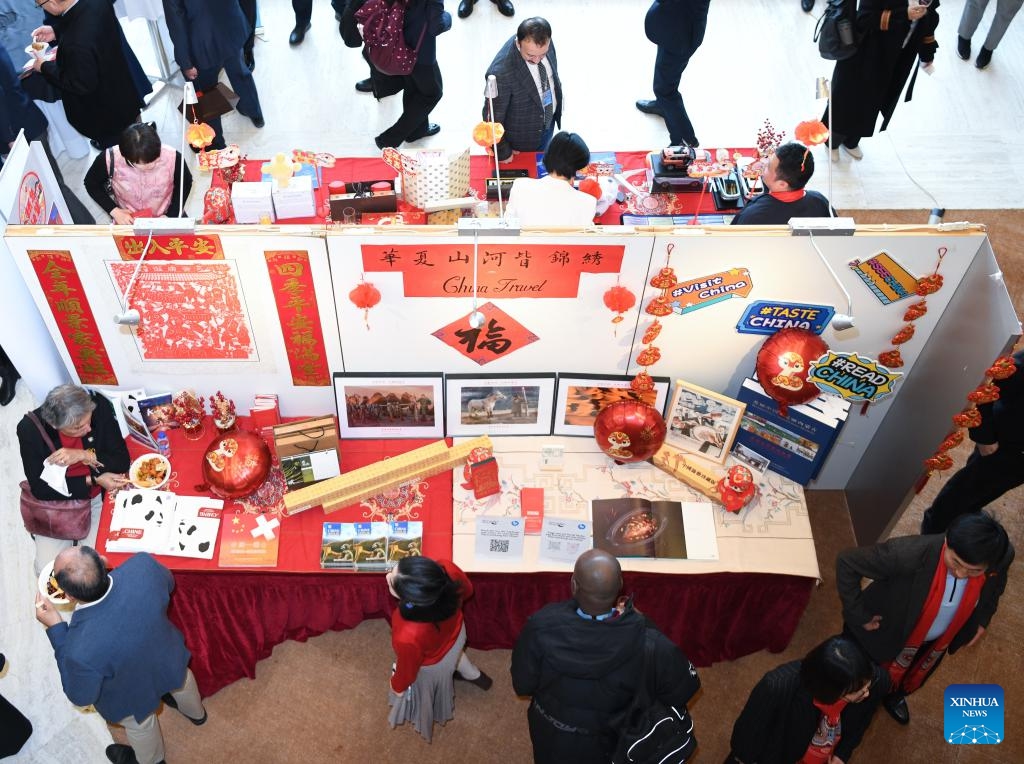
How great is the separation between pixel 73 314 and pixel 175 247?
0.56m

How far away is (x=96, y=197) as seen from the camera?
4301mm

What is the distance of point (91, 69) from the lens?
183 inches

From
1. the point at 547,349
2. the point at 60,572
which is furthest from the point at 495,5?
the point at 60,572

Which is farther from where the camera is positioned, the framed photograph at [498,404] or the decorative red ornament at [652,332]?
the framed photograph at [498,404]

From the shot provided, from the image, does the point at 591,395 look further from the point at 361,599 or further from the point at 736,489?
the point at 361,599

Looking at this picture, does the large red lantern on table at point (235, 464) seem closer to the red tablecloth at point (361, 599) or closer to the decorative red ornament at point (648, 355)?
the red tablecloth at point (361, 599)

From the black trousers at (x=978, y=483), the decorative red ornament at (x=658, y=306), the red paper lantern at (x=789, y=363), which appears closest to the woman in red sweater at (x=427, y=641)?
the decorative red ornament at (x=658, y=306)

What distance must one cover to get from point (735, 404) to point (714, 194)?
1432mm

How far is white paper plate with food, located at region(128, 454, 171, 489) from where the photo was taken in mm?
3459

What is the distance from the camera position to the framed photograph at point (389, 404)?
354 cm

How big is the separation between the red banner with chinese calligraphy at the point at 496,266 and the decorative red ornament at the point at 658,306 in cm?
21

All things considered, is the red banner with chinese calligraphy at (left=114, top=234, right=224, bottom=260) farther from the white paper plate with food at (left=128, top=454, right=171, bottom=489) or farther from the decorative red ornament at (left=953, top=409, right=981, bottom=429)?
the decorative red ornament at (left=953, top=409, right=981, bottom=429)

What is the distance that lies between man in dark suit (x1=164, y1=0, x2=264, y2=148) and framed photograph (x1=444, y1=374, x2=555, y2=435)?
296 centimetres

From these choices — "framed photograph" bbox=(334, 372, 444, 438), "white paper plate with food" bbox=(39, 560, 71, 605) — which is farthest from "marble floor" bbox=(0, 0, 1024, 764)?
"white paper plate with food" bbox=(39, 560, 71, 605)
